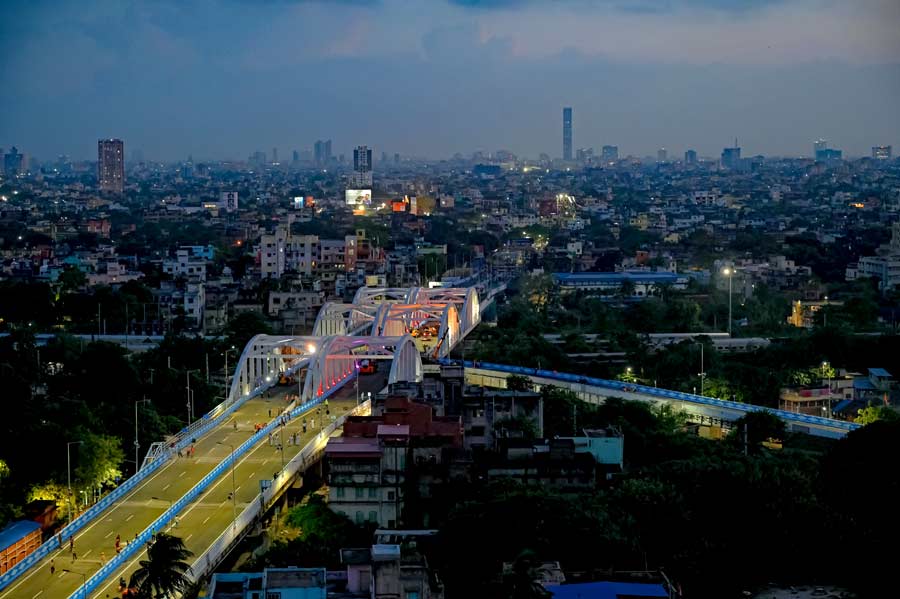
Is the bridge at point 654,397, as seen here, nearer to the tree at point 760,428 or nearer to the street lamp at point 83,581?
the tree at point 760,428

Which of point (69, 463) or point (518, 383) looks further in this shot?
point (518, 383)

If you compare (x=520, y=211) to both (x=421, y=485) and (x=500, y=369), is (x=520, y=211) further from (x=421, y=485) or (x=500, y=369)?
(x=421, y=485)

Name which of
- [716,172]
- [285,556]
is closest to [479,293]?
[285,556]

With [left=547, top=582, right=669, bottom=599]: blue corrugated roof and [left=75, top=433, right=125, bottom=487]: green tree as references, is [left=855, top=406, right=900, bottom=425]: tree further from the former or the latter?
[left=75, top=433, right=125, bottom=487]: green tree

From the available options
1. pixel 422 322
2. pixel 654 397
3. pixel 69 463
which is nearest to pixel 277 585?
pixel 69 463

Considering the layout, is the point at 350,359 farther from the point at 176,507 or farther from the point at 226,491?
the point at 176,507

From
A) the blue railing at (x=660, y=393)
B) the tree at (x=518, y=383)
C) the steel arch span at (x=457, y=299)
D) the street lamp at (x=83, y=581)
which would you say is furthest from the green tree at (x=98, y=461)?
the steel arch span at (x=457, y=299)
